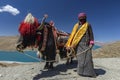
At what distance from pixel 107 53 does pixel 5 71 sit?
36.9 ft

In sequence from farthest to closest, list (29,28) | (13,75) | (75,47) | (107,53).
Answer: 1. (107,53)
2. (13,75)
3. (75,47)
4. (29,28)

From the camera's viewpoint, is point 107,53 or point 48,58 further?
point 107,53

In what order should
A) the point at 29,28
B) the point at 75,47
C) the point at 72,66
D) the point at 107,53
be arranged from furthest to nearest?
the point at 107,53 < the point at 72,66 < the point at 75,47 < the point at 29,28

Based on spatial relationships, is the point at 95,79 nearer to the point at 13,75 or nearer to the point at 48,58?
the point at 48,58

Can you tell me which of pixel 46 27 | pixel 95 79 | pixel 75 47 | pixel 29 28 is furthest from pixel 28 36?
pixel 95 79

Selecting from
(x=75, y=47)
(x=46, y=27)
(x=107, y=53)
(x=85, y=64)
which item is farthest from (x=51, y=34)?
(x=107, y=53)

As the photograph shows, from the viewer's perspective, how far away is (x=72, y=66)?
10.7m

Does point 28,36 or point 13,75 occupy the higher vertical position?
point 28,36

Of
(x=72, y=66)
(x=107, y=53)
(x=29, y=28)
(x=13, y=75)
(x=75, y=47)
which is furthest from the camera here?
(x=107, y=53)

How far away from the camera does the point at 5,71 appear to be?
10961 mm

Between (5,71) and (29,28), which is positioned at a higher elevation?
(29,28)

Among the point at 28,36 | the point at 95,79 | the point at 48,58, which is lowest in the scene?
the point at 95,79

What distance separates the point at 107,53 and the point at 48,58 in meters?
11.8

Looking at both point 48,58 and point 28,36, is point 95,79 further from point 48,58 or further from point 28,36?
point 28,36
